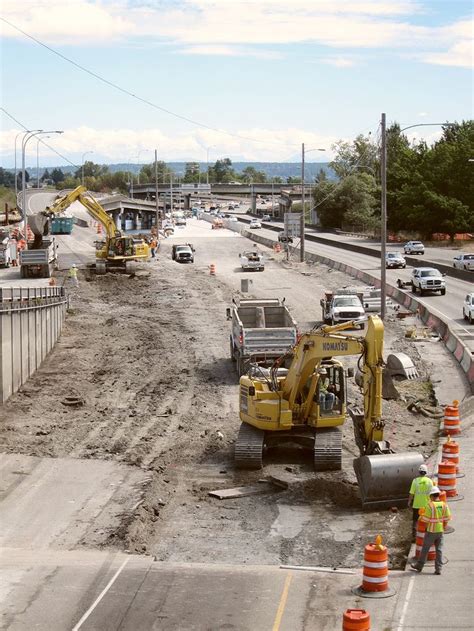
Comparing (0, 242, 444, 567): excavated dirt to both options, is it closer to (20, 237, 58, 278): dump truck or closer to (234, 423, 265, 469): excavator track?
(234, 423, 265, 469): excavator track

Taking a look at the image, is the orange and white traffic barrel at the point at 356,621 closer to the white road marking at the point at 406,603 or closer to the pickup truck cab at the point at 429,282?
the white road marking at the point at 406,603

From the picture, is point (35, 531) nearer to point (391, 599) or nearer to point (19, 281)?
point (391, 599)

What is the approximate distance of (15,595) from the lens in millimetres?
18047

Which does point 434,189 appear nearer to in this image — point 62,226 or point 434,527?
point 62,226

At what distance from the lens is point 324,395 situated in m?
26.4

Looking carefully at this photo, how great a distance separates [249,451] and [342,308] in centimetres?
2581

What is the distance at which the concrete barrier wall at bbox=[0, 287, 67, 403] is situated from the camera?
35781 mm

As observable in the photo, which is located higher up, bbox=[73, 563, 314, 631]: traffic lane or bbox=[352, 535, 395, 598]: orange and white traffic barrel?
bbox=[352, 535, 395, 598]: orange and white traffic barrel

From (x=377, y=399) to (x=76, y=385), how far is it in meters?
17.0

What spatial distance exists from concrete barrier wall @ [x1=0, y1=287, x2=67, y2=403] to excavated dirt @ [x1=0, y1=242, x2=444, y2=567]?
0.52 m

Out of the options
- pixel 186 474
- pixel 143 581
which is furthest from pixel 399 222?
pixel 143 581

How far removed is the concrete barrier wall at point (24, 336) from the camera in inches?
1409

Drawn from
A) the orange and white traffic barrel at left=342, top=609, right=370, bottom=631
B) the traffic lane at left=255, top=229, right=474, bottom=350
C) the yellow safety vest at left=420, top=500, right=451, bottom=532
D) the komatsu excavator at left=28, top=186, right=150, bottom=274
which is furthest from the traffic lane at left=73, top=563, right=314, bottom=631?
the komatsu excavator at left=28, top=186, right=150, bottom=274

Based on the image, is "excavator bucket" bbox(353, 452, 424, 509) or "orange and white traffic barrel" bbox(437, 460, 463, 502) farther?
"orange and white traffic barrel" bbox(437, 460, 463, 502)
